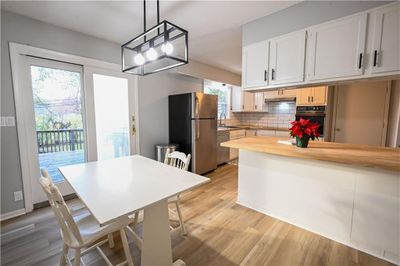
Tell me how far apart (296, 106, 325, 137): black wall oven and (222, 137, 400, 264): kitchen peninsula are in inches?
62.2

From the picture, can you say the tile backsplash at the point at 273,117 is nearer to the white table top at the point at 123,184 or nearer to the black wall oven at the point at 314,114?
the black wall oven at the point at 314,114

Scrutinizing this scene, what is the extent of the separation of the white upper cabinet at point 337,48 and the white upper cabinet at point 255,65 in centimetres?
51

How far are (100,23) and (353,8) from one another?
294cm

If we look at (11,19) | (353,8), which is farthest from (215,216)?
(11,19)

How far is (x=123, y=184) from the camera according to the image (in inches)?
→ 55.1

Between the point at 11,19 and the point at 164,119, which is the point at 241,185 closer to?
the point at 164,119

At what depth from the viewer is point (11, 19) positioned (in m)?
2.11

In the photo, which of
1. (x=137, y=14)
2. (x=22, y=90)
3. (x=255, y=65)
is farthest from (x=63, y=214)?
(x=255, y=65)

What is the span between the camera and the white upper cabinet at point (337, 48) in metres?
1.74

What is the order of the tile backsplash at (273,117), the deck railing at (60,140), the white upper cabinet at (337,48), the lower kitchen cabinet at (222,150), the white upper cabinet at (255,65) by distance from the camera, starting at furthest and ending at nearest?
the tile backsplash at (273,117) < the lower kitchen cabinet at (222,150) < the deck railing at (60,140) < the white upper cabinet at (255,65) < the white upper cabinet at (337,48)

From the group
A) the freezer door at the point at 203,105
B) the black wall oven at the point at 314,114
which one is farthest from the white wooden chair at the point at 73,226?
the black wall oven at the point at 314,114

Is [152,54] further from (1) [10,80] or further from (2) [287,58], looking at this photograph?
(1) [10,80]

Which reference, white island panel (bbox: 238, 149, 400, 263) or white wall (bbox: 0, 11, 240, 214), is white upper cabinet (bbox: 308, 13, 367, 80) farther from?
white wall (bbox: 0, 11, 240, 214)

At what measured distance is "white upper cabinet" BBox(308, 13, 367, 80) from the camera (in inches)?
68.5
